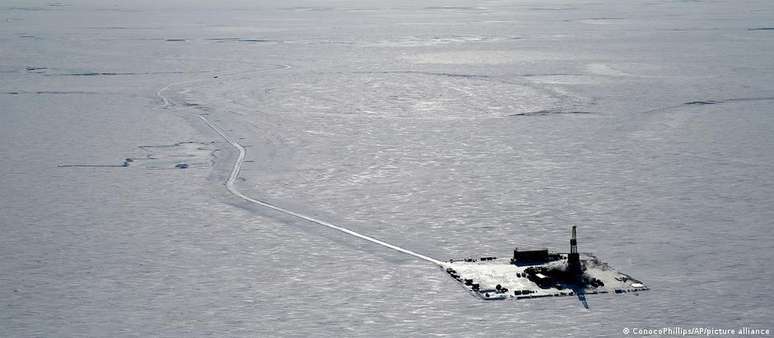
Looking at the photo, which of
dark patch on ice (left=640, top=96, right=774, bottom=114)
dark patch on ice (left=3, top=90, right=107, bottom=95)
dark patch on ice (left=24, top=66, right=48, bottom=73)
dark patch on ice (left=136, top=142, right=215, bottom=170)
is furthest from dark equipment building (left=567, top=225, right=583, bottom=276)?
dark patch on ice (left=24, top=66, right=48, bottom=73)

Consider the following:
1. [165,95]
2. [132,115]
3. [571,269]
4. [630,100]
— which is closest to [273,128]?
[132,115]

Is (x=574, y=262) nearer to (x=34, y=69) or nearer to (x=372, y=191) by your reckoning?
(x=372, y=191)

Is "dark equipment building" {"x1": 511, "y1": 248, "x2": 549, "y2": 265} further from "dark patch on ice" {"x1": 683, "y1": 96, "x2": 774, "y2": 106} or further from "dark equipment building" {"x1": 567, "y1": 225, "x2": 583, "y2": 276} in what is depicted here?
"dark patch on ice" {"x1": 683, "y1": 96, "x2": 774, "y2": 106}

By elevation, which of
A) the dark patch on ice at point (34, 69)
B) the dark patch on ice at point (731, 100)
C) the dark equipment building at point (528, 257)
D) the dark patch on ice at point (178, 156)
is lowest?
the dark patch on ice at point (34, 69)

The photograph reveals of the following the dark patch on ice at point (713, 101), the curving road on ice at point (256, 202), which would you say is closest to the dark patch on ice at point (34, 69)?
the curving road on ice at point (256, 202)

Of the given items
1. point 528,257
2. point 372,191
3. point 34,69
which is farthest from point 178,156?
point 34,69

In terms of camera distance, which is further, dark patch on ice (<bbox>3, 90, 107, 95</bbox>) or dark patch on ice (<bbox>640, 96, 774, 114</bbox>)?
dark patch on ice (<bbox>3, 90, 107, 95</bbox>)

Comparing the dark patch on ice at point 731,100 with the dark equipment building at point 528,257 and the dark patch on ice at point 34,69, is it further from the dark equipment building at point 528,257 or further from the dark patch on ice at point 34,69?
the dark patch on ice at point 34,69

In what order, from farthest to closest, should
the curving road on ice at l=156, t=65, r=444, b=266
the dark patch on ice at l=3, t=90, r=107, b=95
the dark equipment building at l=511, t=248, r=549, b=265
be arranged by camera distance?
1. the dark patch on ice at l=3, t=90, r=107, b=95
2. the curving road on ice at l=156, t=65, r=444, b=266
3. the dark equipment building at l=511, t=248, r=549, b=265
